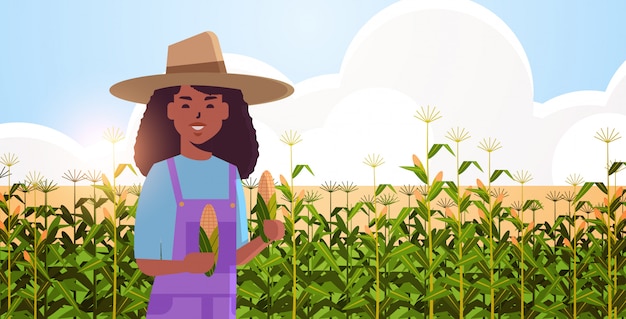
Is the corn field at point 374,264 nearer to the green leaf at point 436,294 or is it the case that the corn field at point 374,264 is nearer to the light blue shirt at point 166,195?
the green leaf at point 436,294

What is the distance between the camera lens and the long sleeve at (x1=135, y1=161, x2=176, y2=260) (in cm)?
249

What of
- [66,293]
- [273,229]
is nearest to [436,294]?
[273,229]

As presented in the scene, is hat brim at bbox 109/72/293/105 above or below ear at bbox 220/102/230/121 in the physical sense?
above

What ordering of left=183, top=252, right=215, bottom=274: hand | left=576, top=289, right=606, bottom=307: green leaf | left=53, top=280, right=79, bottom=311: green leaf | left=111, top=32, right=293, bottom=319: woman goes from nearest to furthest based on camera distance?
left=183, top=252, right=215, bottom=274: hand
left=111, top=32, right=293, bottom=319: woman
left=53, top=280, right=79, bottom=311: green leaf
left=576, top=289, right=606, bottom=307: green leaf

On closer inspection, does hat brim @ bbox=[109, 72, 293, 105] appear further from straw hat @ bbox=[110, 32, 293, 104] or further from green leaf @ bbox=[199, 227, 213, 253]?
green leaf @ bbox=[199, 227, 213, 253]

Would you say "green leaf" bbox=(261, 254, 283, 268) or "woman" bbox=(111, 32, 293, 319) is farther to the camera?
"green leaf" bbox=(261, 254, 283, 268)

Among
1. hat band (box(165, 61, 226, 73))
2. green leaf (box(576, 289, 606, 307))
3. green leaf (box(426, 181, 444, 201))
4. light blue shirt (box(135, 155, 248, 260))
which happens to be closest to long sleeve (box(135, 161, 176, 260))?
light blue shirt (box(135, 155, 248, 260))

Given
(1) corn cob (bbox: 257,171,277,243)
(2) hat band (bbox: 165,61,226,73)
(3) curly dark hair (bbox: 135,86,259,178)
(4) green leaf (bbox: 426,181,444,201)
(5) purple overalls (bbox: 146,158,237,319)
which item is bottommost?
(5) purple overalls (bbox: 146,158,237,319)

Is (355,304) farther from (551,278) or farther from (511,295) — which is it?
(551,278)

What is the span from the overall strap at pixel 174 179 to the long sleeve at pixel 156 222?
1cm

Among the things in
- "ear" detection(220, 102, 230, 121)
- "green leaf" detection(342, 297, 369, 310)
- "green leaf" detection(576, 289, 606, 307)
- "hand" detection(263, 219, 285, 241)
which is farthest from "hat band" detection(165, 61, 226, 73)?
"green leaf" detection(576, 289, 606, 307)

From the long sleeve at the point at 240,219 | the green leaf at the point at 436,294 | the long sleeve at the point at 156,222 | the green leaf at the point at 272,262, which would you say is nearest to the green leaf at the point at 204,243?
the long sleeve at the point at 156,222

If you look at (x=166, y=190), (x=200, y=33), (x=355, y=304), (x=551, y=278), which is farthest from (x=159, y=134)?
(x=551, y=278)

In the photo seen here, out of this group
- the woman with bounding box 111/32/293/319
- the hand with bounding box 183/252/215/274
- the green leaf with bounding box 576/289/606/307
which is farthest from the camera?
the green leaf with bounding box 576/289/606/307
